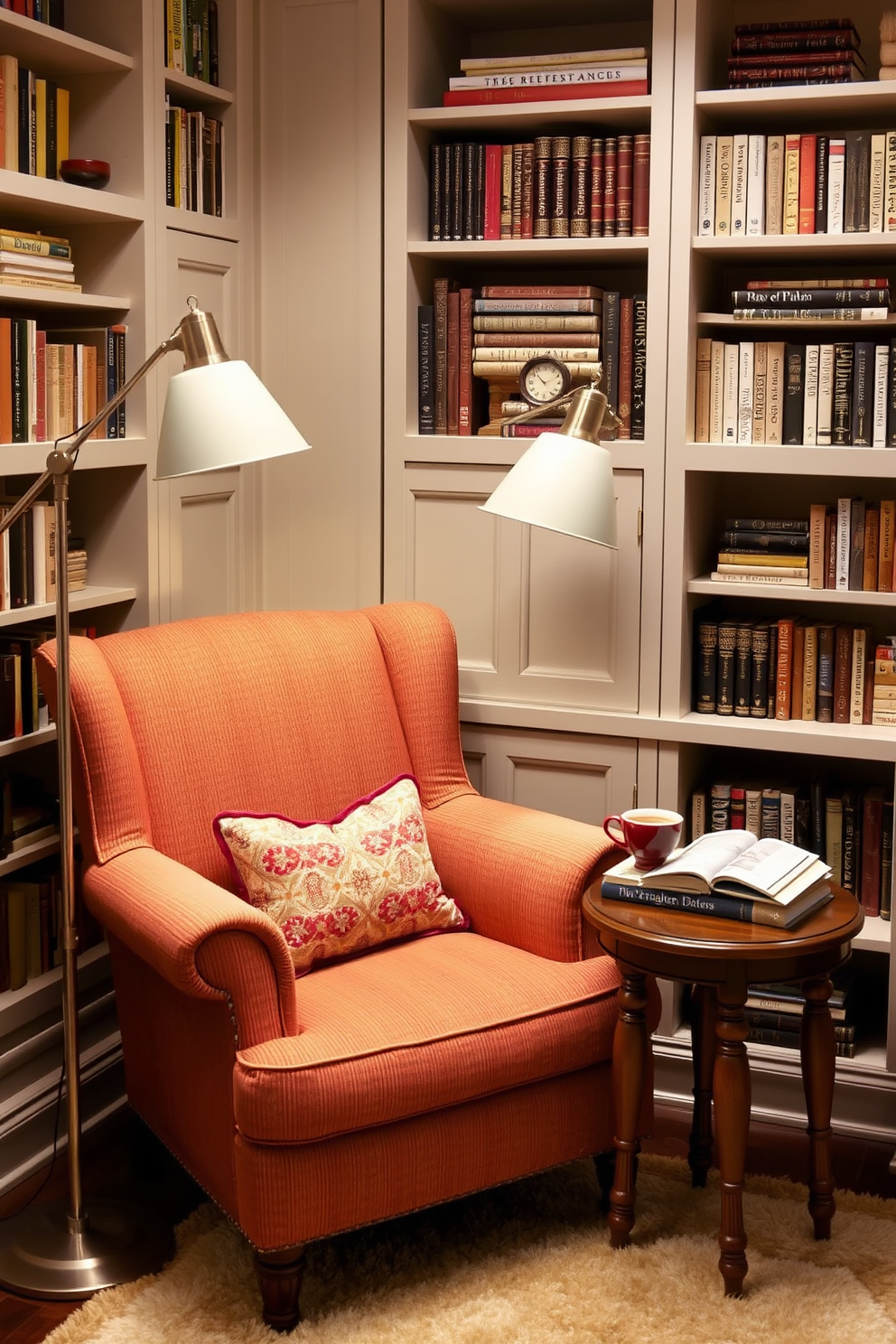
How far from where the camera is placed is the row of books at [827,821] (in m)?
2.95

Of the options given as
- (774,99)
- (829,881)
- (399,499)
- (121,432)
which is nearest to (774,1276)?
(829,881)

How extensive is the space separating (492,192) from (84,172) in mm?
870

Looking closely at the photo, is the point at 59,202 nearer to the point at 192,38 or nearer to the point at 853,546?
→ the point at 192,38

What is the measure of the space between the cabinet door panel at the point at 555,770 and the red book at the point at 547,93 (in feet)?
4.37

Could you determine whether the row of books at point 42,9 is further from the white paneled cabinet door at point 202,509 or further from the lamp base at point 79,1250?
the lamp base at point 79,1250

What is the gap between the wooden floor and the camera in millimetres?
2637

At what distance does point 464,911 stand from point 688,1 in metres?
1.84

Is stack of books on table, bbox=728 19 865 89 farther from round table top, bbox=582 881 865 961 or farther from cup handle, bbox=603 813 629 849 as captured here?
round table top, bbox=582 881 865 961

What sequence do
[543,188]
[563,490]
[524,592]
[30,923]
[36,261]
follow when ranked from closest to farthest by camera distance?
[563,490] → [36,261] → [30,923] → [543,188] → [524,592]

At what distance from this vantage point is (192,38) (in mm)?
2967

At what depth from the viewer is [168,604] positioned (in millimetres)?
3012

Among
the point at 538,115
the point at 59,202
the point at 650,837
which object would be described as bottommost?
the point at 650,837

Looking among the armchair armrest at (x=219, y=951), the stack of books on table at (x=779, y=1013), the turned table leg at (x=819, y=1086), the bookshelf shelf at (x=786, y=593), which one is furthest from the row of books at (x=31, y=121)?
the stack of books on table at (x=779, y=1013)

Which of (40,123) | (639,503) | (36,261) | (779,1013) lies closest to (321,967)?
(779,1013)
